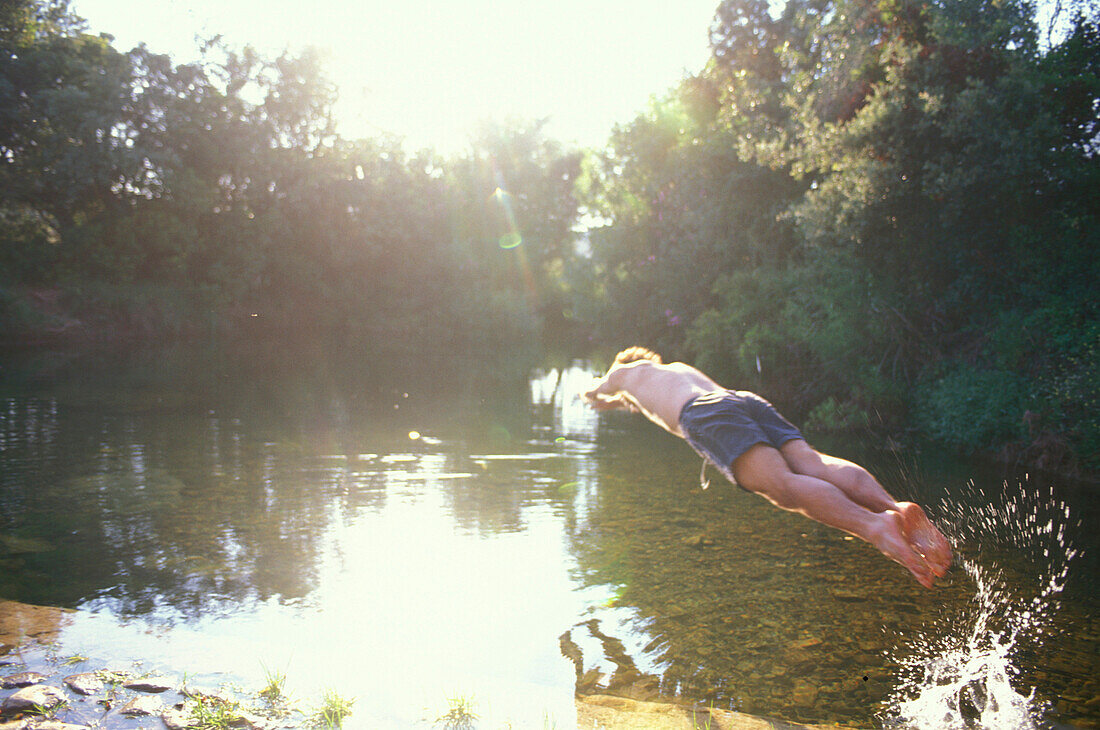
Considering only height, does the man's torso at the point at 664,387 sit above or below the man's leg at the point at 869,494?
above

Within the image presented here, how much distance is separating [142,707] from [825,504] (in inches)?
146

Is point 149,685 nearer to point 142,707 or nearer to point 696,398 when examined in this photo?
point 142,707

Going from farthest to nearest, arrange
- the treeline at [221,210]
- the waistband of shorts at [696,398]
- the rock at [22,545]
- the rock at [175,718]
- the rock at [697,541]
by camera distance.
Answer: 1. the treeline at [221,210]
2. the rock at [697,541]
3. the rock at [22,545]
4. the waistband of shorts at [696,398]
5. the rock at [175,718]

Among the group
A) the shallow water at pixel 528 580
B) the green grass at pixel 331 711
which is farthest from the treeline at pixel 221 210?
the green grass at pixel 331 711

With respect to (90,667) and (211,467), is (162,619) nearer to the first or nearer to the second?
(90,667)

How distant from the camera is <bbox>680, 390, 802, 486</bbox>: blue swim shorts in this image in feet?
15.2

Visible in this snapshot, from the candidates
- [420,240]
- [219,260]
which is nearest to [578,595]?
[219,260]

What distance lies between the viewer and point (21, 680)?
3877 mm

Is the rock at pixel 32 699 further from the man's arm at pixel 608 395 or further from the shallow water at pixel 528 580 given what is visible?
the man's arm at pixel 608 395

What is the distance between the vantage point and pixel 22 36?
27484 mm

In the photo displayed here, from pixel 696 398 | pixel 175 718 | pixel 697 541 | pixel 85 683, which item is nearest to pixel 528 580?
pixel 697 541

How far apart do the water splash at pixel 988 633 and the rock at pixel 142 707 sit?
12.7ft

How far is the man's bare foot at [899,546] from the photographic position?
3.83 meters

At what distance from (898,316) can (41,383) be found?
19.1m
